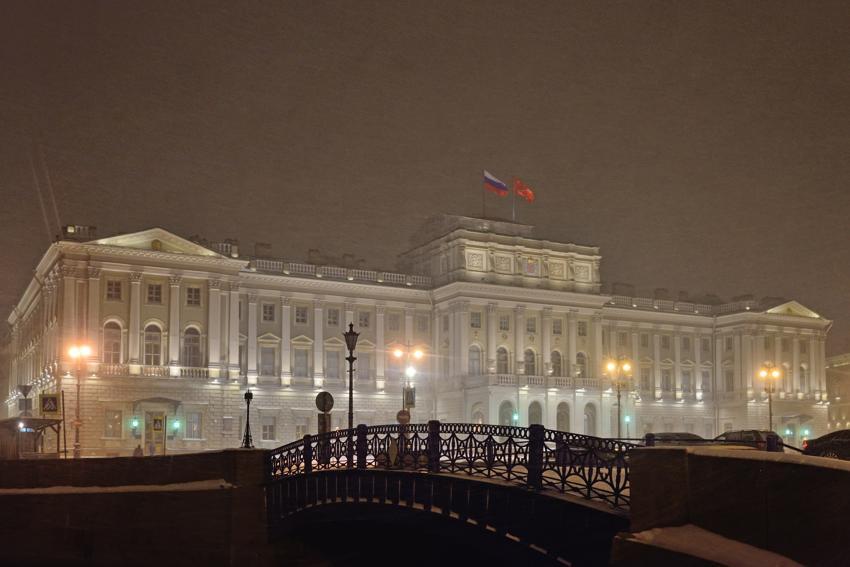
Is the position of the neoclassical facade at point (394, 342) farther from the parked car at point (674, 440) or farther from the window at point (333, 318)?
the parked car at point (674, 440)

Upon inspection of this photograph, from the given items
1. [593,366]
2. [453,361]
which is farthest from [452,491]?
[593,366]

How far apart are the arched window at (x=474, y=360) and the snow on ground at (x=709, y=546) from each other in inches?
2872

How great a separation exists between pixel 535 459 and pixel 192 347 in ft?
193

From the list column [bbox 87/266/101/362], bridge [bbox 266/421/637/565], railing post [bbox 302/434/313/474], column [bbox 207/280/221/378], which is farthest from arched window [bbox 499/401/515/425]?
railing post [bbox 302/434/313/474]

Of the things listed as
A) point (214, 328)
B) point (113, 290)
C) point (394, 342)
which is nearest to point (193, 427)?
point (214, 328)

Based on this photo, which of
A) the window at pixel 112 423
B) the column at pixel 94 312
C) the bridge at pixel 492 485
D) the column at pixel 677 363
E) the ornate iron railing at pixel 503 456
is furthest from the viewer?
the column at pixel 677 363

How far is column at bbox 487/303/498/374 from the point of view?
293ft

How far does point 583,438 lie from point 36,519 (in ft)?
72.4

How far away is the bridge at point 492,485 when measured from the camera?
19.8m

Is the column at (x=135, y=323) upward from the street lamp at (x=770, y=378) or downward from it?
upward

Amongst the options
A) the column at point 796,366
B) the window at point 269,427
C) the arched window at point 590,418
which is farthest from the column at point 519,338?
the column at point 796,366

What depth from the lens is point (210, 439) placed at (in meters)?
75.2

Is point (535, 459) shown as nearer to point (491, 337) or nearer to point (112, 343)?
point (112, 343)

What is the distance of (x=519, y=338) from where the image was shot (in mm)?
91812
